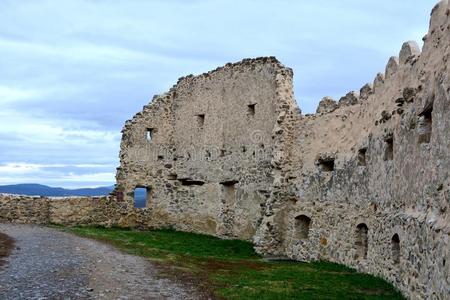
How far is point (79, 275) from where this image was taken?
11.7m

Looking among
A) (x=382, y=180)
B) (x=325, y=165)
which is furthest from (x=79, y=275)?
(x=325, y=165)

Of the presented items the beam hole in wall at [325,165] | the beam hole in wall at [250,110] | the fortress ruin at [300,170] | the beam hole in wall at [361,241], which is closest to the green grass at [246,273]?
the beam hole in wall at [361,241]

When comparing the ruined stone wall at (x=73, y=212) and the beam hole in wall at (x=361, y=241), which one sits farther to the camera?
the ruined stone wall at (x=73, y=212)

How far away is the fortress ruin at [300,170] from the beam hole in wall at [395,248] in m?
0.02

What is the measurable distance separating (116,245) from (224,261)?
386 cm

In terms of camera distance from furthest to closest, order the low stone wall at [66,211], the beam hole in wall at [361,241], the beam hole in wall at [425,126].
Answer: the low stone wall at [66,211], the beam hole in wall at [361,241], the beam hole in wall at [425,126]

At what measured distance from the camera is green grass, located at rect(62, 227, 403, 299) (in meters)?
11.1

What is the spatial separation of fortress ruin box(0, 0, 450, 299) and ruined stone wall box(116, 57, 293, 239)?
0.16 feet

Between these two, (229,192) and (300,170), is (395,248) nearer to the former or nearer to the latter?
(300,170)

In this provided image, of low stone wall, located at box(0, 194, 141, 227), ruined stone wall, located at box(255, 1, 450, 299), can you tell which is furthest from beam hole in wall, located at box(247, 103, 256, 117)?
low stone wall, located at box(0, 194, 141, 227)

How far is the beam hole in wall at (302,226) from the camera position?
17906mm

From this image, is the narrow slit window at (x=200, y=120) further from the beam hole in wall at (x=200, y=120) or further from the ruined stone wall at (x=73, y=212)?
the ruined stone wall at (x=73, y=212)

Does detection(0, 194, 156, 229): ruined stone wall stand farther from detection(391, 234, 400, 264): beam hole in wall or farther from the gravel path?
detection(391, 234, 400, 264): beam hole in wall

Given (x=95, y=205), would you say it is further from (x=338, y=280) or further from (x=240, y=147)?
(x=338, y=280)
